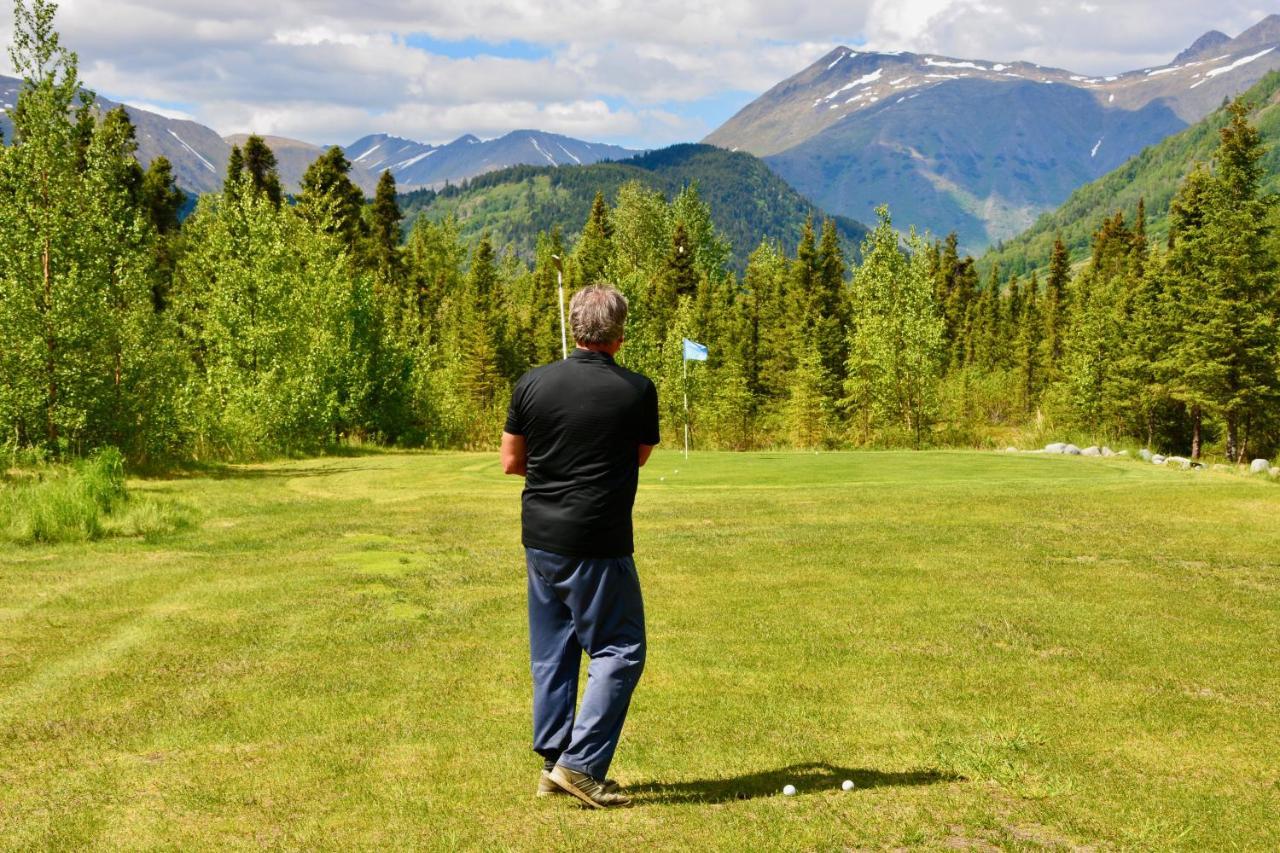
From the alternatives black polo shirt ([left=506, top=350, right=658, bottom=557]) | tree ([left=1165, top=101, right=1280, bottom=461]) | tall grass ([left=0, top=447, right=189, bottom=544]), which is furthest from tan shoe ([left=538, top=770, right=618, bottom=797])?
tree ([left=1165, top=101, right=1280, bottom=461])

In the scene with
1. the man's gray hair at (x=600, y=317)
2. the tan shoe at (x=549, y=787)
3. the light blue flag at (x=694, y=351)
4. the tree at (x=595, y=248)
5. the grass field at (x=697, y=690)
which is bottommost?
the grass field at (x=697, y=690)

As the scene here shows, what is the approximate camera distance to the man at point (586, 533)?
5.82 m

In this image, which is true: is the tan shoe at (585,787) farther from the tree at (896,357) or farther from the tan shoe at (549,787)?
the tree at (896,357)

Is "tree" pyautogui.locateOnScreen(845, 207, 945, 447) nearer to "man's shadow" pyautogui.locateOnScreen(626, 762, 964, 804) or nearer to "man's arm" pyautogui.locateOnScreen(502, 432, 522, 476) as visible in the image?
"man's shadow" pyautogui.locateOnScreen(626, 762, 964, 804)

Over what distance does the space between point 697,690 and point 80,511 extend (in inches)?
510

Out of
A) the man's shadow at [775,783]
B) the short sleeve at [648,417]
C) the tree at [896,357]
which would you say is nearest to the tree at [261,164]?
the tree at [896,357]

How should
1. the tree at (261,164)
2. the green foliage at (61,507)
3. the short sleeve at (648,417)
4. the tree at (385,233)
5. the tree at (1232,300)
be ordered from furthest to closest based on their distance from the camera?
the tree at (385,233)
the tree at (261,164)
the tree at (1232,300)
the green foliage at (61,507)
the short sleeve at (648,417)

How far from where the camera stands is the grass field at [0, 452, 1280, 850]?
5652mm

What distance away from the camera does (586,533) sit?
19.1 ft

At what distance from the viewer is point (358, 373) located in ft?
148

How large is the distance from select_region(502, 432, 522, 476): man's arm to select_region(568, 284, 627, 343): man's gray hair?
2.42 ft

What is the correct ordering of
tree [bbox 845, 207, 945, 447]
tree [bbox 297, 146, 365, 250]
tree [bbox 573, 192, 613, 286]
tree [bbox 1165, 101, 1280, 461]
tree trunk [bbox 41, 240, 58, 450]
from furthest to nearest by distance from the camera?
tree [bbox 573, 192, 613, 286] → tree [bbox 297, 146, 365, 250] → tree [bbox 845, 207, 945, 447] → tree [bbox 1165, 101, 1280, 461] → tree trunk [bbox 41, 240, 58, 450]

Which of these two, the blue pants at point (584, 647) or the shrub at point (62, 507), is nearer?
the blue pants at point (584, 647)

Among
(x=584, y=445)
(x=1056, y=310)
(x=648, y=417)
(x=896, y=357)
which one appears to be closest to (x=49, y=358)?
(x=584, y=445)
